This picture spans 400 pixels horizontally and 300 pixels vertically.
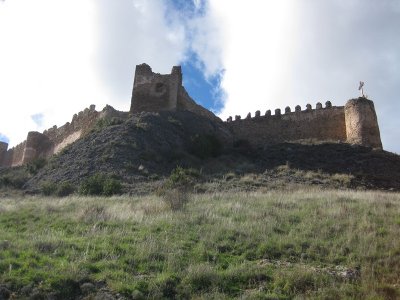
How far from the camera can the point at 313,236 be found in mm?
10875

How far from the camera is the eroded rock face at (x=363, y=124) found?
87.0 ft

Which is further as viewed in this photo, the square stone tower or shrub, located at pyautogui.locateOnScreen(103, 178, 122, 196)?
the square stone tower

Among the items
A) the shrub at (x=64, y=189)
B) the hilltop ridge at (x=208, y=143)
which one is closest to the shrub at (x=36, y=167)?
the hilltop ridge at (x=208, y=143)

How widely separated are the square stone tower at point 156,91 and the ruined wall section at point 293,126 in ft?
15.0

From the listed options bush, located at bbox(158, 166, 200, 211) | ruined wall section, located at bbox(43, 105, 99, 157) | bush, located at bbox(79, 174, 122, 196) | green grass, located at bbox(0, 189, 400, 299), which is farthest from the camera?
ruined wall section, located at bbox(43, 105, 99, 157)

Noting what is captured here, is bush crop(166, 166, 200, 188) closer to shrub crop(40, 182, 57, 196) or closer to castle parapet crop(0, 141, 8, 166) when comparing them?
shrub crop(40, 182, 57, 196)

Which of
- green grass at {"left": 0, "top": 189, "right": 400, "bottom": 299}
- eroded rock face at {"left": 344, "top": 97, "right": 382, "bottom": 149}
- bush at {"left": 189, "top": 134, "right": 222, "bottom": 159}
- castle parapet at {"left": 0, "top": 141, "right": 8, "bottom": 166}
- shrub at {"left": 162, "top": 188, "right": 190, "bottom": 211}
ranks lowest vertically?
green grass at {"left": 0, "top": 189, "right": 400, "bottom": 299}

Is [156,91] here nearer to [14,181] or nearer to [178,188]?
[14,181]

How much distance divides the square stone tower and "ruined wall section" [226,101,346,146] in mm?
4575

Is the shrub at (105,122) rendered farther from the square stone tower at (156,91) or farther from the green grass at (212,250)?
the green grass at (212,250)

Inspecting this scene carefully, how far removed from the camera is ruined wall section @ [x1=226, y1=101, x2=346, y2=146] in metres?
28.9

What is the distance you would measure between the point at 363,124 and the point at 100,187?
14.3 metres

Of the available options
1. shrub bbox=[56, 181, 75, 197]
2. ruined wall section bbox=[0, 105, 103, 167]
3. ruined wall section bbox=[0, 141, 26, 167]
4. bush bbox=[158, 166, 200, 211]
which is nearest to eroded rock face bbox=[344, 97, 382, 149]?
bush bbox=[158, 166, 200, 211]

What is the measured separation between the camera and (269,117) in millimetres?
31281
